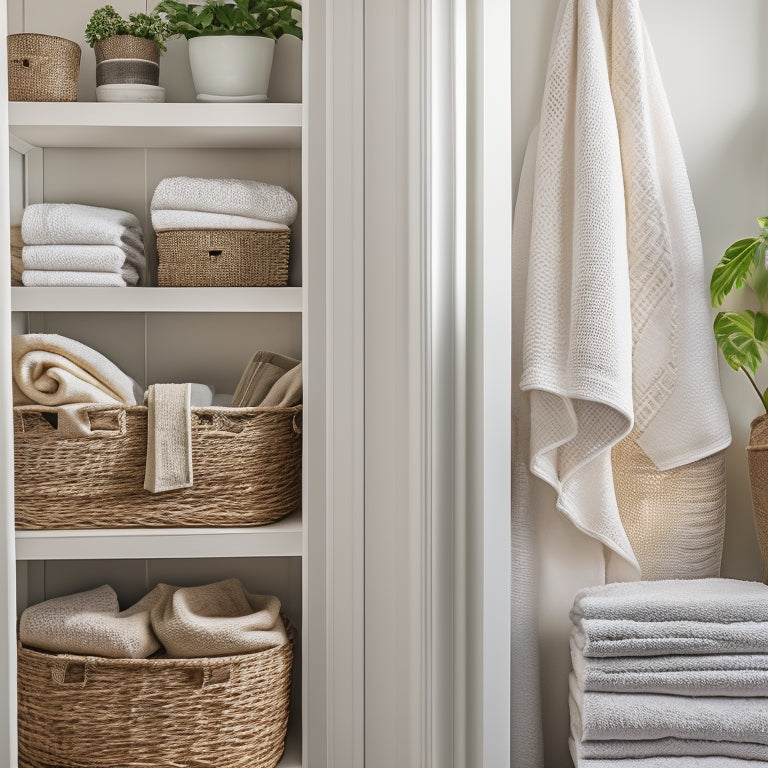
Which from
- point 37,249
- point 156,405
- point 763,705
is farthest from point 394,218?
point 763,705

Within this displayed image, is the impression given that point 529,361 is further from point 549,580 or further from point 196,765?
point 196,765

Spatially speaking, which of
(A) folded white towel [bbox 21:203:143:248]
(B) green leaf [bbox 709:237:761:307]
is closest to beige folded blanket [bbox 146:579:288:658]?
(A) folded white towel [bbox 21:203:143:248]

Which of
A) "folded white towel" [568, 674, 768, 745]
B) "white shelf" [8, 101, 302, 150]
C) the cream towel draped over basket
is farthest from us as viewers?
"white shelf" [8, 101, 302, 150]

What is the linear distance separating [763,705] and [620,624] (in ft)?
0.70

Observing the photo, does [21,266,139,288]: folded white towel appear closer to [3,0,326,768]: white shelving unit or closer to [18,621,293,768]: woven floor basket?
[3,0,326,768]: white shelving unit

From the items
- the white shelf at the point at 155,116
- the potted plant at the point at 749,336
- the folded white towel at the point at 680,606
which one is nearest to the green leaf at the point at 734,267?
the potted plant at the point at 749,336

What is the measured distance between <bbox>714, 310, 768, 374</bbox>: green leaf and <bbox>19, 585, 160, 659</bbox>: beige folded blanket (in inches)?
38.0

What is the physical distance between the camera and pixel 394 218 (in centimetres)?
117

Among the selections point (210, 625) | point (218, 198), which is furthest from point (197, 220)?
point (210, 625)

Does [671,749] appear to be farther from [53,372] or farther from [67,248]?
[67,248]

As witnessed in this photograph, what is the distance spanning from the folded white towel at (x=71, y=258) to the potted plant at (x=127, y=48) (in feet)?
0.85

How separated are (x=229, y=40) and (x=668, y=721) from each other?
1.18 m

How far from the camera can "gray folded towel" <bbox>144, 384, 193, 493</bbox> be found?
47.6 inches

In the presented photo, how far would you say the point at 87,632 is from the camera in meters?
1.19
